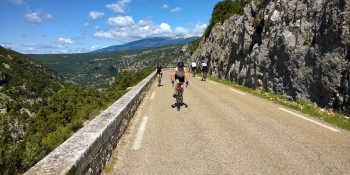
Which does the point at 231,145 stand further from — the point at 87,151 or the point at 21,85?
the point at 21,85

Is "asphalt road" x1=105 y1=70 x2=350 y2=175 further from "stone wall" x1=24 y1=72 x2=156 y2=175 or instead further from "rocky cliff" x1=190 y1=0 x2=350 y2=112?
"rocky cliff" x1=190 y1=0 x2=350 y2=112

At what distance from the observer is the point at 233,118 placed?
28.0 feet

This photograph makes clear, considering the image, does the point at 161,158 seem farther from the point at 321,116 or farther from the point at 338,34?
the point at 338,34

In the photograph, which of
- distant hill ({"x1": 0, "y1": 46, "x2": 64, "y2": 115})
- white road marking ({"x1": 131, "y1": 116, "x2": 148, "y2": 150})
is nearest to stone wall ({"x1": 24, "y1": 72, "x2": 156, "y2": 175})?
white road marking ({"x1": 131, "y1": 116, "x2": 148, "y2": 150})

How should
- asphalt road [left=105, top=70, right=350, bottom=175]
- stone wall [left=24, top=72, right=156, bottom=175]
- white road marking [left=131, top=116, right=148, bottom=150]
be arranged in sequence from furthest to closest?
1. white road marking [left=131, top=116, right=148, bottom=150]
2. asphalt road [left=105, top=70, right=350, bottom=175]
3. stone wall [left=24, top=72, right=156, bottom=175]

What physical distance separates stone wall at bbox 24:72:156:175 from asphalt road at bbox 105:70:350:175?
0.32 metres

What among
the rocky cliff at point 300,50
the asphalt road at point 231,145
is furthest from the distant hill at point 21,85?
the asphalt road at point 231,145

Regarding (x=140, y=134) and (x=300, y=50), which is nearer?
(x=140, y=134)

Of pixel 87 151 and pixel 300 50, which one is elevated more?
pixel 300 50

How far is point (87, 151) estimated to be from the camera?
388 centimetres

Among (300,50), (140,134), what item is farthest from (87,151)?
(300,50)

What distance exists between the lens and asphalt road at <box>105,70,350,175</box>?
4.58 meters

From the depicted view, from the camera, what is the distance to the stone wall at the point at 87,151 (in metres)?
3.18

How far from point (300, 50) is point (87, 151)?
12.9m
